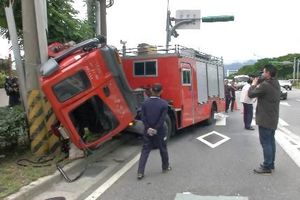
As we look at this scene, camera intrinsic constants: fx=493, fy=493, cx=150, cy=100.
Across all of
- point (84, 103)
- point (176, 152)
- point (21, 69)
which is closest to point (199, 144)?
point (176, 152)

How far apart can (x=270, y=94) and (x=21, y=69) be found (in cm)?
534

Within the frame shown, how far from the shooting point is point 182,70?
529 inches

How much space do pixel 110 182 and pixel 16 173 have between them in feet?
5.19

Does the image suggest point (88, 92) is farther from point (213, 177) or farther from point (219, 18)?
point (219, 18)

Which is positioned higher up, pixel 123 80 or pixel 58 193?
pixel 123 80

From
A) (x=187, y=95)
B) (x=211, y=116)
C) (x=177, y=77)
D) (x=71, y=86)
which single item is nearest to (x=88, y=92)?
(x=71, y=86)

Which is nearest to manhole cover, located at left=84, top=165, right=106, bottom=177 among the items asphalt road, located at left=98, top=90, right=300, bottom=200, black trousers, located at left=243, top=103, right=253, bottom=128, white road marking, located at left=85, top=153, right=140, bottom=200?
white road marking, located at left=85, top=153, right=140, bottom=200

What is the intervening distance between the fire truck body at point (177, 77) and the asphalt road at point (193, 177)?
1317mm

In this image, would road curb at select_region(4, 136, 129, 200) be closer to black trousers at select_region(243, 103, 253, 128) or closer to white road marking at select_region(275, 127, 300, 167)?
white road marking at select_region(275, 127, 300, 167)

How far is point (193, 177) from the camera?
8.34m

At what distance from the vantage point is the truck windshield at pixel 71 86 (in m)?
8.78

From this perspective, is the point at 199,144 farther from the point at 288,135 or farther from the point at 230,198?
the point at 230,198

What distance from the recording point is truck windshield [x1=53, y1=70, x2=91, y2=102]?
8.78m

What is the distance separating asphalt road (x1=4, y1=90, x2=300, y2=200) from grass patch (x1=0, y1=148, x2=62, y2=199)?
349 millimetres
